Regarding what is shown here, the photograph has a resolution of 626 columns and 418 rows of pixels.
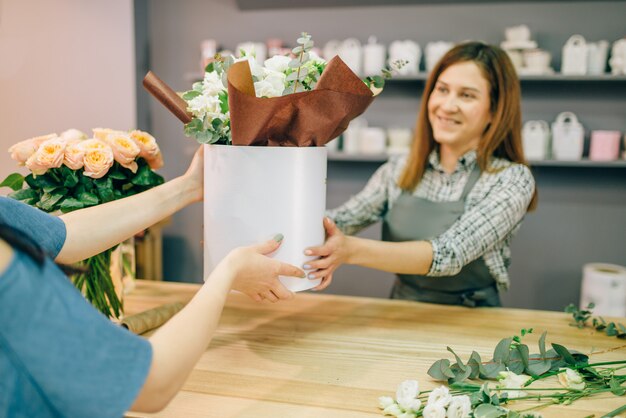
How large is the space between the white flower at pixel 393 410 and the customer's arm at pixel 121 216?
2.34 feet

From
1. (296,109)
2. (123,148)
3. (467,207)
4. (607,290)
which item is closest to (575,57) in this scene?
(607,290)

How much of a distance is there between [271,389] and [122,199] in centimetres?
60

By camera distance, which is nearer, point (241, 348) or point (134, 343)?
point (134, 343)

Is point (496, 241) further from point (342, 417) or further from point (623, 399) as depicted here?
point (342, 417)

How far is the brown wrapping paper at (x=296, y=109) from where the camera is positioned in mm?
1104

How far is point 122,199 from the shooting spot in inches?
53.4

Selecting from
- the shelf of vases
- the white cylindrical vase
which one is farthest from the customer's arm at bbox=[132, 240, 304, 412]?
the shelf of vases

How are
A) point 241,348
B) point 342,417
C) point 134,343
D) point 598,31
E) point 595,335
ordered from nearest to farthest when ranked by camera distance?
point 134,343 → point 342,417 → point 241,348 → point 595,335 → point 598,31

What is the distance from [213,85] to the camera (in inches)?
47.8

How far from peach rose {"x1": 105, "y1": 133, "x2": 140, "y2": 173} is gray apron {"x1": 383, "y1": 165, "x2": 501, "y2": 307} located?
1.08 metres

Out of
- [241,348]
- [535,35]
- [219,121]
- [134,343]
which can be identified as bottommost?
[241,348]

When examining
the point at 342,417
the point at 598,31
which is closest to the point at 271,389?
the point at 342,417

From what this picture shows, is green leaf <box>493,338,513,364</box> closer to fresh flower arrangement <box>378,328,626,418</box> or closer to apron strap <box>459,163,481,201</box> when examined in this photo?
fresh flower arrangement <box>378,328,626,418</box>

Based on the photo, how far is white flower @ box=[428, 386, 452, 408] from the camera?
3.22ft
